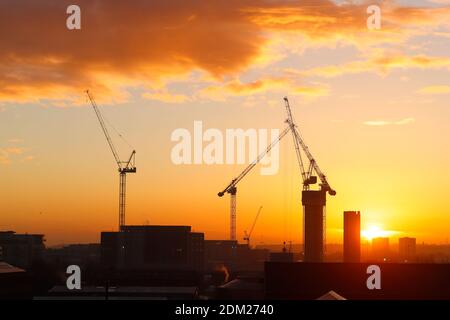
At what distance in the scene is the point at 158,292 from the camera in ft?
573

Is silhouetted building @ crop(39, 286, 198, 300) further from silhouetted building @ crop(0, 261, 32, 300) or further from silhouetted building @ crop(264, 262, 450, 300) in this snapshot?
silhouetted building @ crop(0, 261, 32, 300)

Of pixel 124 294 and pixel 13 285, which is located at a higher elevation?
pixel 13 285

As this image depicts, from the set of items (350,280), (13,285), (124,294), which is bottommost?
(124,294)

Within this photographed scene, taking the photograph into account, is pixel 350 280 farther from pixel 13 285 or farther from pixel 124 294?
pixel 124 294

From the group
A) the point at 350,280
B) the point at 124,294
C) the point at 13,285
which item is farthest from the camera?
the point at 124,294

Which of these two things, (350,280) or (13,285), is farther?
(350,280)

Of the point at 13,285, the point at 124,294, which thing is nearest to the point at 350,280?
the point at 13,285

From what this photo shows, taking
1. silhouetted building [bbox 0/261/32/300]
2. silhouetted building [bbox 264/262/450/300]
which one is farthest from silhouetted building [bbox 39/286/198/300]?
silhouetted building [bbox 0/261/32/300]
